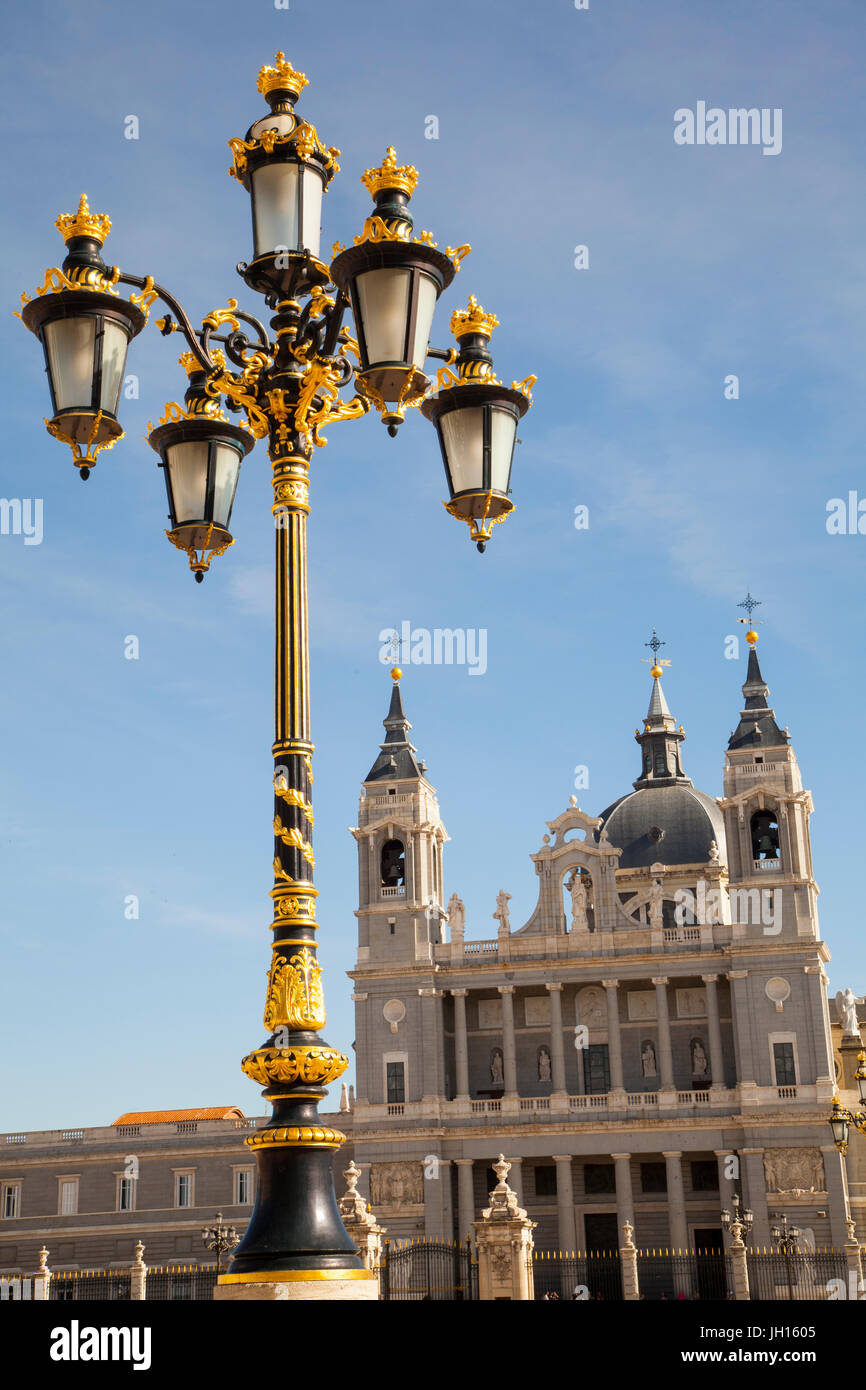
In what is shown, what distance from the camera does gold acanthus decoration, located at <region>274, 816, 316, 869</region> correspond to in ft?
28.5

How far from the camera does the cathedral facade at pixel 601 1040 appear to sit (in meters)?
57.2

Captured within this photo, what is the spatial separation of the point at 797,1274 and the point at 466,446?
4442cm

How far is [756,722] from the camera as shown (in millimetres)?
62719

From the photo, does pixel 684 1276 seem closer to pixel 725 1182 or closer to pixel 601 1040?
pixel 725 1182

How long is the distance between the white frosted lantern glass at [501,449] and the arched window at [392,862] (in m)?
54.3

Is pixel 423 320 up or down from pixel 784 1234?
up

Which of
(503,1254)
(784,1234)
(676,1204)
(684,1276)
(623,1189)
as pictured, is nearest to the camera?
(503,1254)

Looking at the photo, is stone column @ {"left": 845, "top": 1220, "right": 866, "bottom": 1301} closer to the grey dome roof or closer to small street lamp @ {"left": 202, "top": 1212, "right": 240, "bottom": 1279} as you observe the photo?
small street lamp @ {"left": 202, "top": 1212, "right": 240, "bottom": 1279}

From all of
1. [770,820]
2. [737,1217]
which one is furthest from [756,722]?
[737,1217]

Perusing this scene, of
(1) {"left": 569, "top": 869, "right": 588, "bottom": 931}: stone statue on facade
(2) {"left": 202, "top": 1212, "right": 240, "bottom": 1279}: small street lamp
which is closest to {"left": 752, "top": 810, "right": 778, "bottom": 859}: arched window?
(1) {"left": 569, "top": 869, "right": 588, "bottom": 931}: stone statue on facade

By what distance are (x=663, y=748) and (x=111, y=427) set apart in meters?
71.7

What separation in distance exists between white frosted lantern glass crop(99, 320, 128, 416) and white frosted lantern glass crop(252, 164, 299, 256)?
1264 mm

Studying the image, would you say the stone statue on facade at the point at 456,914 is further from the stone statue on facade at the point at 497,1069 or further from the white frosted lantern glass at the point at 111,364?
the white frosted lantern glass at the point at 111,364
